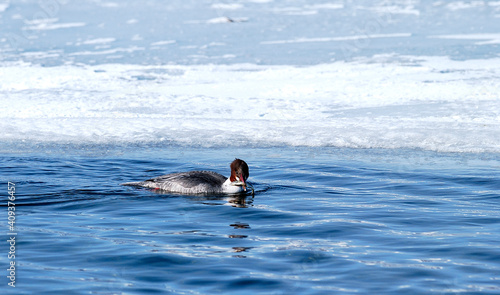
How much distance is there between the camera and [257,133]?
1268cm

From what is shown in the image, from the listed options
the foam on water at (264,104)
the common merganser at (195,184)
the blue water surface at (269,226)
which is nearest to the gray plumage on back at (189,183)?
the common merganser at (195,184)

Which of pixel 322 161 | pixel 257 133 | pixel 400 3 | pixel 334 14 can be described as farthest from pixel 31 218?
pixel 400 3

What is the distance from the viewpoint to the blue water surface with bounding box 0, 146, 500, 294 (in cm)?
565

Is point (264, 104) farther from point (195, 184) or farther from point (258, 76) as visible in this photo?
point (195, 184)

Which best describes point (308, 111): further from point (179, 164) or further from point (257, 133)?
point (179, 164)

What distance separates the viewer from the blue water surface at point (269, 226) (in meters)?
5.65

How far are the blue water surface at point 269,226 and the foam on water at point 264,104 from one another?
0.97m

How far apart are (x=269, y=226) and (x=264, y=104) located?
25.6ft

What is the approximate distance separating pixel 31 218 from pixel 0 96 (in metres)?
9.38

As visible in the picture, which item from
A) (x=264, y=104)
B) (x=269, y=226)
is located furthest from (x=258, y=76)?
(x=269, y=226)

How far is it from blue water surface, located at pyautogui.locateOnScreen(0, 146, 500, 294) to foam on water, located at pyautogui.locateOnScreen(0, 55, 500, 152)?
975 mm

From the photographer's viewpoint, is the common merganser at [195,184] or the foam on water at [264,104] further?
the foam on water at [264,104]

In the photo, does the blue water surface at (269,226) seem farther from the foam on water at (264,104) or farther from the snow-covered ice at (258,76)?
the snow-covered ice at (258,76)

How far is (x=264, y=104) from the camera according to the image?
49.4ft
